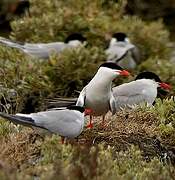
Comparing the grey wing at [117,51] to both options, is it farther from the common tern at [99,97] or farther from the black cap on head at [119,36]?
the common tern at [99,97]

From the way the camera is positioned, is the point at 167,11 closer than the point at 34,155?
No

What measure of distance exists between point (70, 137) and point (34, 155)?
39cm

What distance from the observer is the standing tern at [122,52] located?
10.1 metres

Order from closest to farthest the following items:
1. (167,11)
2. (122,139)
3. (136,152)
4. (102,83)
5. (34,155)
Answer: (136,152) < (34,155) < (122,139) < (102,83) < (167,11)

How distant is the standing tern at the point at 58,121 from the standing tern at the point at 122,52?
4191mm

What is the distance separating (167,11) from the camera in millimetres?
14953

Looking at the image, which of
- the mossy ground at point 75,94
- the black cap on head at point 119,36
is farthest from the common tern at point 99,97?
the black cap on head at point 119,36

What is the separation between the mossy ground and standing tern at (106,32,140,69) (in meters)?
0.15

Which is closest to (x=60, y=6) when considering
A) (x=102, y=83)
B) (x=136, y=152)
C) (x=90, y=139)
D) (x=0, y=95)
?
(x=0, y=95)

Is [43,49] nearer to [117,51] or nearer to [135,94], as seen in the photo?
[117,51]

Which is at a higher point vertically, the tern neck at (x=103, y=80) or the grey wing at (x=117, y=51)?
the tern neck at (x=103, y=80)

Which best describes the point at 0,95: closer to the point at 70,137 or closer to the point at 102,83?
the point at 102,83

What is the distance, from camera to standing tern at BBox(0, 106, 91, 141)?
18.6 feet

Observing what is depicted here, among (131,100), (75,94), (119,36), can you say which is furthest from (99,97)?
(119,36)
